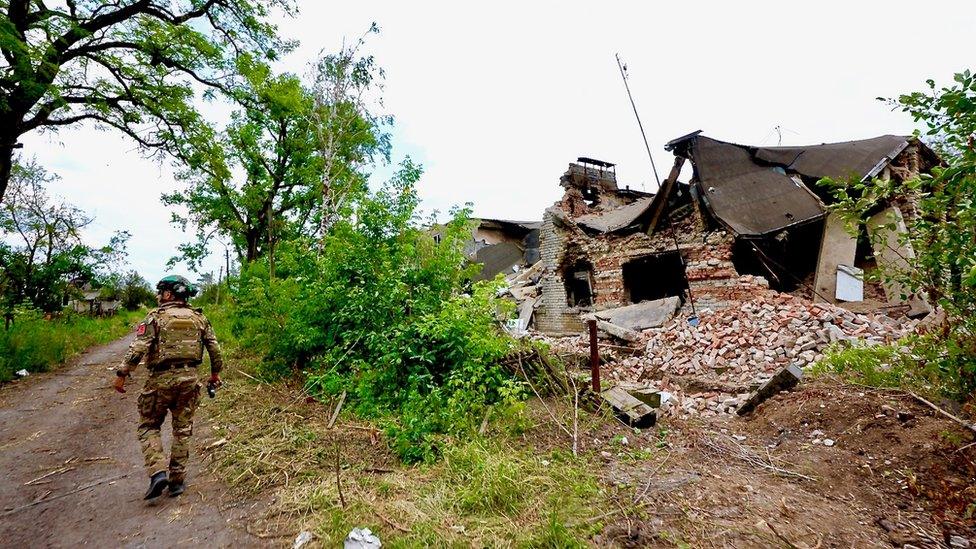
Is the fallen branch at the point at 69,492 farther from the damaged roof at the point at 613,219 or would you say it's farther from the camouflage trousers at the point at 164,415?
the damaged roof at the point at 613,219

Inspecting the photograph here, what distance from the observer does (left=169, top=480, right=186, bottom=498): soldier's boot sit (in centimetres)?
335

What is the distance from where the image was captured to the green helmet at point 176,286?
3.88 m

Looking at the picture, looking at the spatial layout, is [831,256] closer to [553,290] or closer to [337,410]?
[553,290]

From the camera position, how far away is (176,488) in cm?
337

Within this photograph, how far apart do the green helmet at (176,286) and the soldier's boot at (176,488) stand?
160 centimetres

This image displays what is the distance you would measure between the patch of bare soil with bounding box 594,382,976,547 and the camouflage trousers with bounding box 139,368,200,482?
3.38 meters

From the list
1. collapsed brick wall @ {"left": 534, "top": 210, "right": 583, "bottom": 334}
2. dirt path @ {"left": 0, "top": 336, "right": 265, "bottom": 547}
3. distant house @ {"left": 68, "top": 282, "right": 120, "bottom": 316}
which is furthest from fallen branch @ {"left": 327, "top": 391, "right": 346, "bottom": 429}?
distant house @ {"left": 68, "top": 282, "right": 120, "bottom": 316}

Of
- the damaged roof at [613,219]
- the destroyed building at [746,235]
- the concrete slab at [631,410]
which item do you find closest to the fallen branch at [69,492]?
the concrete slab at [631,410]

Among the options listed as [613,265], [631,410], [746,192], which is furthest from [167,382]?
[746,192]

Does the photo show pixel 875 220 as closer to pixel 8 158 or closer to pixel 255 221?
pixel 8 158

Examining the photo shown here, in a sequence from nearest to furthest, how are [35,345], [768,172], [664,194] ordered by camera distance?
1. [35,345]
2. [768,172]
3. [664,194]

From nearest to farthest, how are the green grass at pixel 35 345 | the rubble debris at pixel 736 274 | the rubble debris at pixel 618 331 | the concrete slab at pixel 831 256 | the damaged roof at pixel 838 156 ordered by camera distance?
A: the green grass at pixel 35 345 → the rubble debris at pixel 736 274 → the concrete slab at pixel 831 256 → the rubble debris at pixel 618 331 → the damaged roof at pixel 838 156

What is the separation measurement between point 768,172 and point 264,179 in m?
17.1

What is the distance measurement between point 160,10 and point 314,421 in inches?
375
